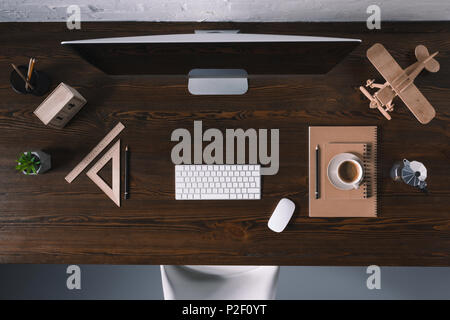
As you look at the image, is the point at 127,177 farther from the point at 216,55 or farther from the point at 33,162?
the point at 216,55

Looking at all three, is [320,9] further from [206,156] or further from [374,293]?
[374,293]

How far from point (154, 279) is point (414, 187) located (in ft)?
4.30

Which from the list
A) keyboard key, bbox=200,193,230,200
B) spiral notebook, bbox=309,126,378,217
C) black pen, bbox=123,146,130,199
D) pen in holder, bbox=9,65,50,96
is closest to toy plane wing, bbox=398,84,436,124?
spiral notebook, bbox=309,126,378,217

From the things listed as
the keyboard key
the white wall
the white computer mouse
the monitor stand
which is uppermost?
the white wall

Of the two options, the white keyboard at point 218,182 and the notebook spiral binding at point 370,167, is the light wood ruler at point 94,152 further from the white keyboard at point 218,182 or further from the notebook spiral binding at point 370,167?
the notebook spiral binding at point 370,167

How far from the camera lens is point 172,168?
2.91 ft

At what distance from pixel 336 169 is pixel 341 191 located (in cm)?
7

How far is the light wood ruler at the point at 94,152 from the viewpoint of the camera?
0.88 m

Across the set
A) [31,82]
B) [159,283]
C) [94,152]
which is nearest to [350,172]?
[94,152]

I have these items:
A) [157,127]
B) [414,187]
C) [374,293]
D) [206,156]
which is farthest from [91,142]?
[374,293]

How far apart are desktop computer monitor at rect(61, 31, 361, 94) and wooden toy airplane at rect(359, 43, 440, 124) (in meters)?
0.18

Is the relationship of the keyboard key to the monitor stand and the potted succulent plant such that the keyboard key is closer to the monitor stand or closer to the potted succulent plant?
the monitor stand

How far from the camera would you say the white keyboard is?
871 millimetres
